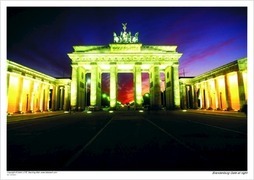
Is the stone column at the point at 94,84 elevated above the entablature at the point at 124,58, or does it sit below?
below

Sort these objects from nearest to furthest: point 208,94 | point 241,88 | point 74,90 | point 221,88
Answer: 1. point 241,88
2. point 221,88
3. point 74,90
4. point 208,94

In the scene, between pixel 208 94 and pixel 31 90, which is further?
pixel 208 94

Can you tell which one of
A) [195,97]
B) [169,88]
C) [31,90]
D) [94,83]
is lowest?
[195,97]

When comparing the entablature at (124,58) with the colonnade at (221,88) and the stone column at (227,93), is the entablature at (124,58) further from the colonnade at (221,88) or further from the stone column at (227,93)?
the stone column at (227,93)

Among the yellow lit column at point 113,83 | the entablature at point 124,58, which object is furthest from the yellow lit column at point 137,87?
the yellow lit column at point 113,83

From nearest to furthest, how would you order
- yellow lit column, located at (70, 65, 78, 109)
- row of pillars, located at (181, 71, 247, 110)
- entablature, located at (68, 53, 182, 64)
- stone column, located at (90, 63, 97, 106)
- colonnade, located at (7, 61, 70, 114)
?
row of pillars, located at (181, 71, 247, 110), colonnade, located at (7, 61, 70, 114), yellow lit column, located at (70, 65, 78, 109), stone column, located at (90, 63, 97, 106), entablature, located at (68, 53, 182, 64)

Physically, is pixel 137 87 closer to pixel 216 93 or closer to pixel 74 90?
pixel 74 90

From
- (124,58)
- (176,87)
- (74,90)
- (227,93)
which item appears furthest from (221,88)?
(74,90)

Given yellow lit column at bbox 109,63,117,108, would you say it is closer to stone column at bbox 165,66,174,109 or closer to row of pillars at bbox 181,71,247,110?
stone column at bbox 165,66,174,109

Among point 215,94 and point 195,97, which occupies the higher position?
point 215,94

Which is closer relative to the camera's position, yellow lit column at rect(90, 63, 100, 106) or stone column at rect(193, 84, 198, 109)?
yellow lit column at rect(90, 63, 100, 106)

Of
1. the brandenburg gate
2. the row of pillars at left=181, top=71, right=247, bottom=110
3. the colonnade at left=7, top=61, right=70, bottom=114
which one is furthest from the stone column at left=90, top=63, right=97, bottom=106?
the row of pillars at left=181, top=71, right=247, bottom=110

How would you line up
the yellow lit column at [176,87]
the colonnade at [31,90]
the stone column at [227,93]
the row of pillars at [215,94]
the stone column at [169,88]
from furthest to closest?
the stone column at [169,88] < the yellow lit column at [176,87] < the stone column at [227,93] < the colonnade at [31,90] < the row of pillars at [215,94]

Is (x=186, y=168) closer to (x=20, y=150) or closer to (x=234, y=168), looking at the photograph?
(x=234, y=168)
